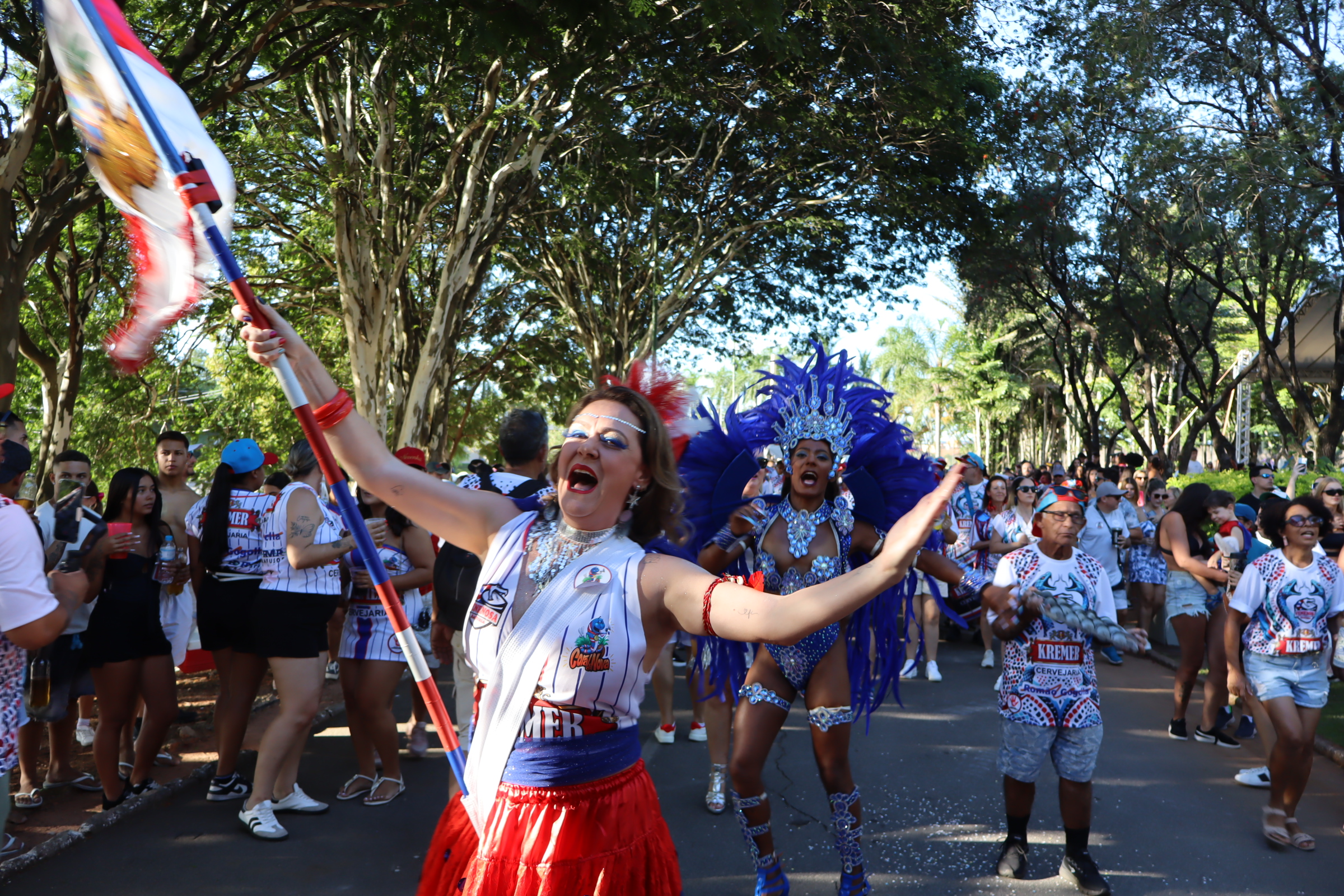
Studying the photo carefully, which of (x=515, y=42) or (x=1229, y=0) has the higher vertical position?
(x=1229, y=0)

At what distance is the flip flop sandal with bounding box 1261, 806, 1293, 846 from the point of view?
17.1 feet

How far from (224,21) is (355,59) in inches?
126

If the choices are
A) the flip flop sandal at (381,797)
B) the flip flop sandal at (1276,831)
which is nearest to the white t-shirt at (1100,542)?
the flip flop sandal at (1276,831)

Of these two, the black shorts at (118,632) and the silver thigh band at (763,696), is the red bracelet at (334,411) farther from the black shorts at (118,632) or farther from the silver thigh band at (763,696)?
the black shorts at (118,632)

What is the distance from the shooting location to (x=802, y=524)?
468cm

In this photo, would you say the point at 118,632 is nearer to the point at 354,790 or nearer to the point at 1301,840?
the point at 354,790

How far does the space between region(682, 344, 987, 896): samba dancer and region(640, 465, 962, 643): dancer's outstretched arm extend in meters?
1.94

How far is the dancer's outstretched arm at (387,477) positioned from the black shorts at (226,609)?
330 centimetres

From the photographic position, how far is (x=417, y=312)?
18.4 meters

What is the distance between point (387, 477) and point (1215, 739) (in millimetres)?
6926

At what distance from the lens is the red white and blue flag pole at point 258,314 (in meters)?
2.11

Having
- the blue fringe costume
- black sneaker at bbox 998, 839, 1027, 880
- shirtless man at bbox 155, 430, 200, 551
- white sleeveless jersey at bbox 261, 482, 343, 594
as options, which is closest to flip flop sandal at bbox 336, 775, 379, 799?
white sleeveless jersey at bbox 261, 482, 343, 594

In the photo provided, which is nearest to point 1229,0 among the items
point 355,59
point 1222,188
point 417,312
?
point 1222,188

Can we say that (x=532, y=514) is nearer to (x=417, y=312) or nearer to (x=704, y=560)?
(x=704, y=560)
